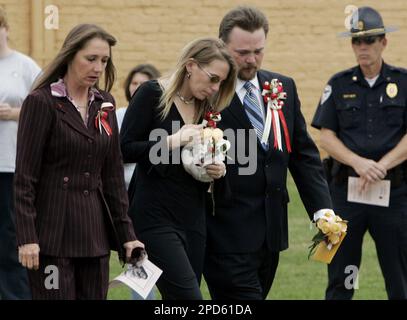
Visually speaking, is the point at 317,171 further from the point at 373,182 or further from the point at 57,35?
the point at 57,35

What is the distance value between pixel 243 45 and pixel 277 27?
9607 millimetres

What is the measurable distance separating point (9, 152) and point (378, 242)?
2693mm

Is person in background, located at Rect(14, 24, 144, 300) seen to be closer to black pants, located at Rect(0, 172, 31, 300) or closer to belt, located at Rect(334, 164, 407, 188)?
black pants, located at Rect(0, 172, 31, 300)

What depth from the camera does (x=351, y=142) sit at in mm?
8492

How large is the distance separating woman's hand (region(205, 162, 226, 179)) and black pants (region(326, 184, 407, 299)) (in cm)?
240

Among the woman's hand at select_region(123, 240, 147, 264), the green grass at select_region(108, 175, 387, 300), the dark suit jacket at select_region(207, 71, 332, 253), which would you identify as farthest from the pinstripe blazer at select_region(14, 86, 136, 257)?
the green grass at select_region(108, 175, 387, 300)

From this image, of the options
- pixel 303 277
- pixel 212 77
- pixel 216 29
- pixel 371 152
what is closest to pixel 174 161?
pixel 212 77

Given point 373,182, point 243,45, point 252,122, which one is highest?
point 243,45

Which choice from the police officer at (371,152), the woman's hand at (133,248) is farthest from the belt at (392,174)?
the woman's hand at (133,248)

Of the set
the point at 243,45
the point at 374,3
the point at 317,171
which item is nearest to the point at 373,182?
the point at 317,171

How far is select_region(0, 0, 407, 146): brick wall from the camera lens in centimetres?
1588

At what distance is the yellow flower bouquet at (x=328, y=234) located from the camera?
22.0ft

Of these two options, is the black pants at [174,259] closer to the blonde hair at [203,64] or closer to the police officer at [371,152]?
the blonde hair at [203,64]

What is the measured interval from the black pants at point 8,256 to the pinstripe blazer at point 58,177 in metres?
2.79
